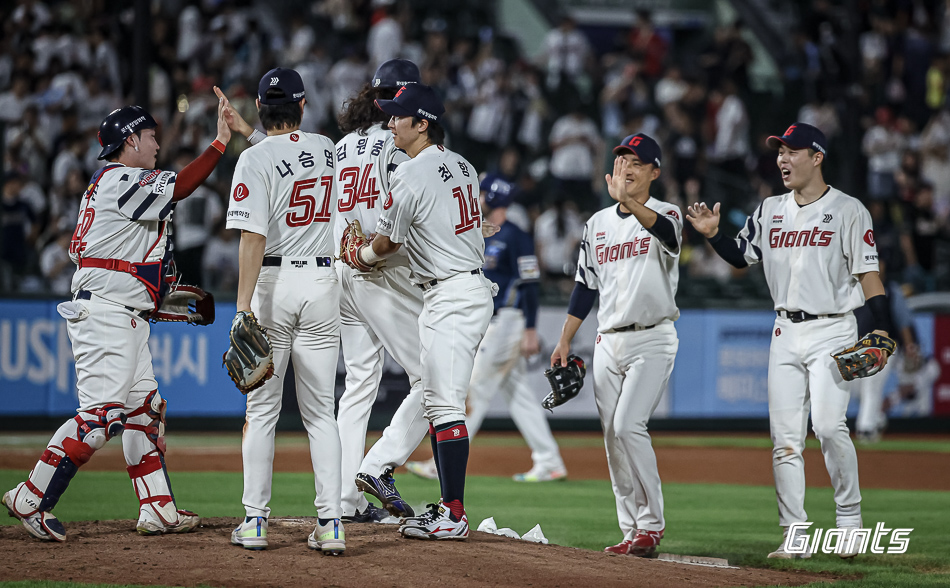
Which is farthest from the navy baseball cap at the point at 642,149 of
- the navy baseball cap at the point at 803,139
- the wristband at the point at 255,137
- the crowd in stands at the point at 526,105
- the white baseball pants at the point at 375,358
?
the crowd in stands at the point at 526,105

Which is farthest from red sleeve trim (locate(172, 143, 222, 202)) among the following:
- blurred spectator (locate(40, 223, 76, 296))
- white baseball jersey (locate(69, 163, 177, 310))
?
blurred spectator (locate(40, 223, 76, 296))

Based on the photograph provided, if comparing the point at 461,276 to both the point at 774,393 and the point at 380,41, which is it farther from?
the point at 380,41

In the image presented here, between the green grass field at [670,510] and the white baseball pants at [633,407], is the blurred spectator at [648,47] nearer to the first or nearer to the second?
the green grass field at [670,510]

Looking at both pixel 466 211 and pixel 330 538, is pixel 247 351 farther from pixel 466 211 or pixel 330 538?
pixel 466 211

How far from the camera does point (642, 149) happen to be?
6.65 meters

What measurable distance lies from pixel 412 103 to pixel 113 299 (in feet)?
6.64

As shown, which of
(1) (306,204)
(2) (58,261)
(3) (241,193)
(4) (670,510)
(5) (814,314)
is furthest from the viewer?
(2) (58,261)

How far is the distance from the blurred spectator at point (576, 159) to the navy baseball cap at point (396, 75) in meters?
11.2

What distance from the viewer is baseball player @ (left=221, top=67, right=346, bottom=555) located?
5688mm

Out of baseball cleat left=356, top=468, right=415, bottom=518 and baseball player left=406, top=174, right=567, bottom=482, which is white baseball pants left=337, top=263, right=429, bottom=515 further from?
baseball player left=406, top=174, right=567, bottom=482

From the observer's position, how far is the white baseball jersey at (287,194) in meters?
5.61

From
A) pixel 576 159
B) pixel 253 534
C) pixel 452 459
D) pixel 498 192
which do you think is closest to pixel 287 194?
pixel 452 459

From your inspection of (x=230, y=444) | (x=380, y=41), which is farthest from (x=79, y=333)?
(x=380, y=41)

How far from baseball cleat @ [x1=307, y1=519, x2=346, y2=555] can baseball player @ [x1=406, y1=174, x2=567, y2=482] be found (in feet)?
14.1
